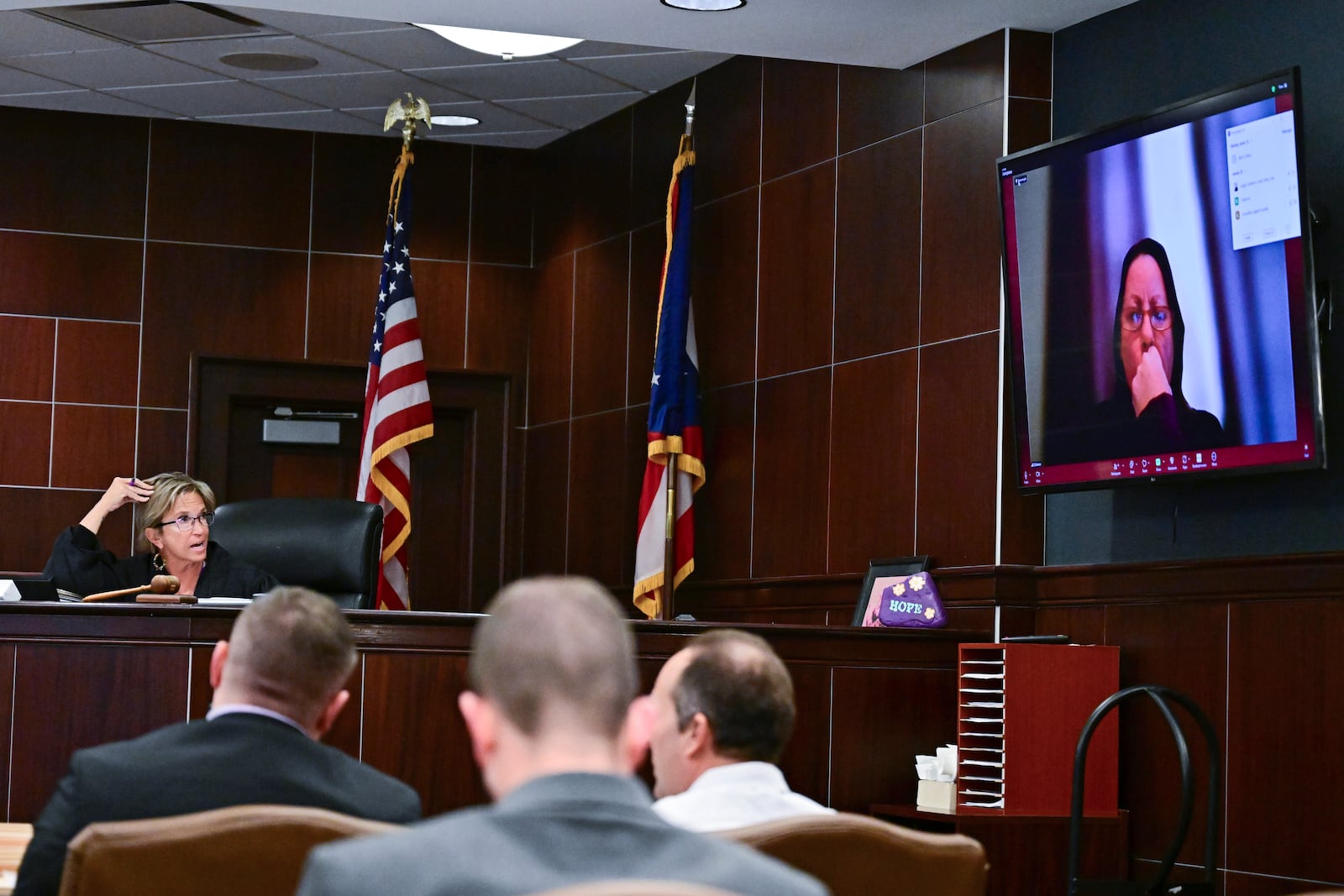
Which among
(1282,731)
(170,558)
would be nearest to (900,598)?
(1282,731)

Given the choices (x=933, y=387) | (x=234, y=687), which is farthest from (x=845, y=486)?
(x=234, y=687)

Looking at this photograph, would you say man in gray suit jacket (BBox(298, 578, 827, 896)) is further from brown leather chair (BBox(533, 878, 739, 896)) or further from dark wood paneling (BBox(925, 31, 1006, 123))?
dark wood paneling (BBox(925, 31, 1006, 123))

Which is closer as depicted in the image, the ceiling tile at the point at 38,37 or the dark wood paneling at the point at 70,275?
the ceiling tile at the point at 38,37

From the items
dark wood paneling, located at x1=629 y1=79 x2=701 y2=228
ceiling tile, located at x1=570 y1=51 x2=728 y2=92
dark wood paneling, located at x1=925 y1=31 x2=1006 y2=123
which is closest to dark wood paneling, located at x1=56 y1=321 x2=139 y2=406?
dark wood paneling, located at x1=629 y1=79 x2=701 y2=228

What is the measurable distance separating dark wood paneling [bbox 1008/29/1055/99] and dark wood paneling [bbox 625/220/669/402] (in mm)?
2169

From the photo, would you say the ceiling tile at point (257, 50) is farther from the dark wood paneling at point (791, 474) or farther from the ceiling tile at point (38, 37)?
the dark wood paneling at point (791, 474)

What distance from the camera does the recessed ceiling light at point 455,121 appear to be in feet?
26.0

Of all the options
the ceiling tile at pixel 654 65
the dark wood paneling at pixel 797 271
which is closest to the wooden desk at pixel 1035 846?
the dark wood paneling at pixel 797 271

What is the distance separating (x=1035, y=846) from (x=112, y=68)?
5.03 metres

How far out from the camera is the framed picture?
529cm

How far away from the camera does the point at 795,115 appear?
6.46 metres

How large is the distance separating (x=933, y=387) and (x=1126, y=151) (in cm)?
114

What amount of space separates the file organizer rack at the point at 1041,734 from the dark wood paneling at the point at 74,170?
16.2 ft

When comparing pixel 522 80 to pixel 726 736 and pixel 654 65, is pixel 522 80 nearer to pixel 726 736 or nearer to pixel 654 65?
pixel 654 65
